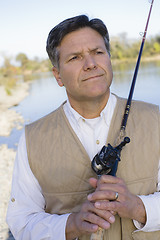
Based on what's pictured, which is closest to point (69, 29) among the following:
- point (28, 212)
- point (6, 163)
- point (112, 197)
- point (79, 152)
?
point (79, 152)

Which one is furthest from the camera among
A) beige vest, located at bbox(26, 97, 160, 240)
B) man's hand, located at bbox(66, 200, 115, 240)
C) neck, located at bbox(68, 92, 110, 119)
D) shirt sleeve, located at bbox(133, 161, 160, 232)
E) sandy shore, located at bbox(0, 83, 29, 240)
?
sandy shore, located at bbox(0, 83, 29, 240)

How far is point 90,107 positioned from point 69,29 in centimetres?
48

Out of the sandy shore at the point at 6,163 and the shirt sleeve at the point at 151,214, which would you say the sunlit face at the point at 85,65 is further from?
the sandy shore at the point at 6,163

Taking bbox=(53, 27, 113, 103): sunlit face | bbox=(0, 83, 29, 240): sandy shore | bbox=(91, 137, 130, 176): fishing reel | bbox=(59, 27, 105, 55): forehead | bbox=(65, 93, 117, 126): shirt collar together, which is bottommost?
bbox=(0, 83, 29, 240): sandy shore

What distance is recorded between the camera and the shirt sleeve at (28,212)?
1.55 metres

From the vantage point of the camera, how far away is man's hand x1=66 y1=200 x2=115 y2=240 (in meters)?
1.31

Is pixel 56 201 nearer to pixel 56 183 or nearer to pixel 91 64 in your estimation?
pixel 56 183

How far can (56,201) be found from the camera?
1.67 meters

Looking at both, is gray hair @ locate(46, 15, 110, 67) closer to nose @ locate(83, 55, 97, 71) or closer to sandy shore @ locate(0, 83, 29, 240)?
nose @ locate(83, 55, 97, 71)

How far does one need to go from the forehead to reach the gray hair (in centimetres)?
2

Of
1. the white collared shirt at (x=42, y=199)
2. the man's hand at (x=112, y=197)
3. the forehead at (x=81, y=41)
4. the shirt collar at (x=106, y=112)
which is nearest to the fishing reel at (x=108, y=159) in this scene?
the man's hand at (x=112, y=197)

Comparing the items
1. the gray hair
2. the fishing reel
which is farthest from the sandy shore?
the gray hair

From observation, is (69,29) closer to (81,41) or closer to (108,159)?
(81,41)

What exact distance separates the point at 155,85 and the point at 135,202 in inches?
610
